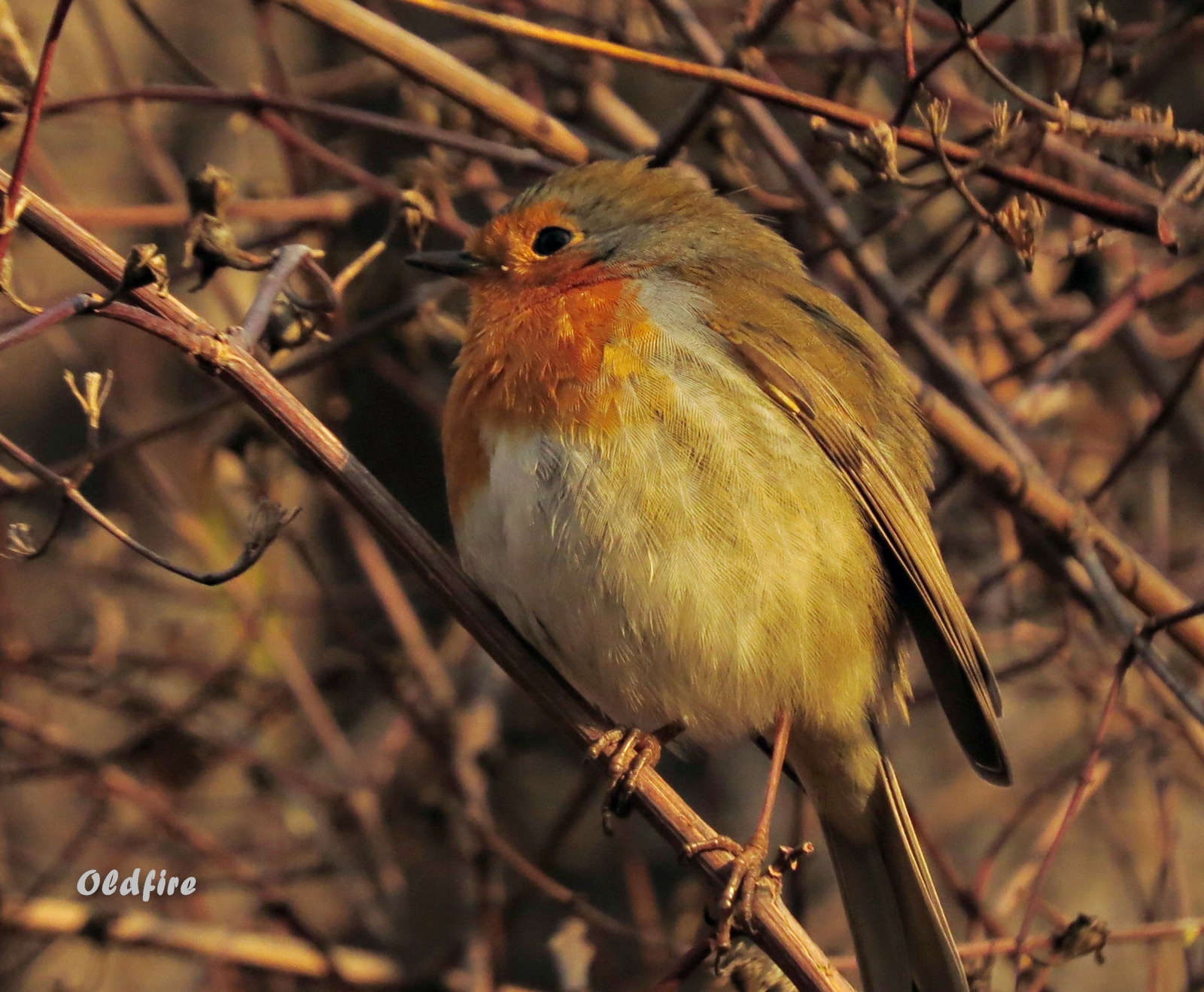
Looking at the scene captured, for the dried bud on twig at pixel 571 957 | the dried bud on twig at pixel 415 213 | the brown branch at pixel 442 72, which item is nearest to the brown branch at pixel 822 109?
the brown branch at pixel 442 72

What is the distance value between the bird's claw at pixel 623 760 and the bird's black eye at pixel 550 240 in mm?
1066

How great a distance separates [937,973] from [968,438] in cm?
111

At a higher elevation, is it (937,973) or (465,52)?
(465,52)

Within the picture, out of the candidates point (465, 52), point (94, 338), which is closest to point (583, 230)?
point (465, 52)

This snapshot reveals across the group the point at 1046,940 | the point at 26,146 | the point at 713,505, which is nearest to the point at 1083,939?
the point at 1046,940

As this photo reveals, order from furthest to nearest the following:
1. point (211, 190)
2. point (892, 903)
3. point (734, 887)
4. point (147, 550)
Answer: point (892, 903)
point (211, 190)
point (734, 887)
point (147, 550)

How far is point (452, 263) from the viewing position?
307cm

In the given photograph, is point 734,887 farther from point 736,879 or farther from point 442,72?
point 442,72

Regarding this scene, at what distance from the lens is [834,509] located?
2.81m

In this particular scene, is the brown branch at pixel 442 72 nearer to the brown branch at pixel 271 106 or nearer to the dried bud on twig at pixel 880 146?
the brown branch at pixel 271 106

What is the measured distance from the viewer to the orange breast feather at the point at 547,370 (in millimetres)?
2648

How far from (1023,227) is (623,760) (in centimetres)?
121

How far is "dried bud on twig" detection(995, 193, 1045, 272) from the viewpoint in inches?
90.4

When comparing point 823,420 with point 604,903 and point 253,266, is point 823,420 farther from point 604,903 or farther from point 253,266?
point 604,903
